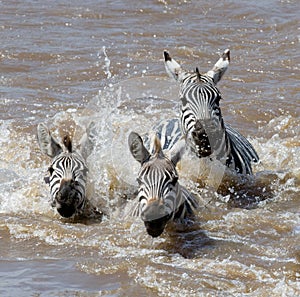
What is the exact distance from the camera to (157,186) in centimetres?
726

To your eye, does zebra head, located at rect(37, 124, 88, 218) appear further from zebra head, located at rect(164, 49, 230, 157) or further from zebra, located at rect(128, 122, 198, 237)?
zebra head, located at rect(164, 49, 230, 157)

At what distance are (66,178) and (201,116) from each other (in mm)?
1492

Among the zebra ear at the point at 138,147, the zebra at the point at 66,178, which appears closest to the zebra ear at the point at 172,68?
the zebra at the point at 66,178

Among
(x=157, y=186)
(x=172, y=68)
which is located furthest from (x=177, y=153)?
(x=172, y=68)

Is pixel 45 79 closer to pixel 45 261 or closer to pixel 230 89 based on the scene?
pixel 230 89

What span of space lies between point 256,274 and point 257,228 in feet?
4.15

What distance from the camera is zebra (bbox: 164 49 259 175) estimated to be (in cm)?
852

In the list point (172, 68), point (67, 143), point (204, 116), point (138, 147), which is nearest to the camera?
point (138, 147)

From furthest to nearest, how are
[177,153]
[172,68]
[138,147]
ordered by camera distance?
[172,68]
[177,153]
[138,147]

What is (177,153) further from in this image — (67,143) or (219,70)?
(219,70)

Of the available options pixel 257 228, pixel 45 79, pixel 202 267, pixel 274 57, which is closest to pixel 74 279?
pixel 202 267

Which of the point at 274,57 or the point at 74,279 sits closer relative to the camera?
the point at 74,279

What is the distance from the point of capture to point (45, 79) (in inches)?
542

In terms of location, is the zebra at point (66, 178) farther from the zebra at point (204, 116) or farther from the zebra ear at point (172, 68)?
the zebra ear at point (172, 68)
